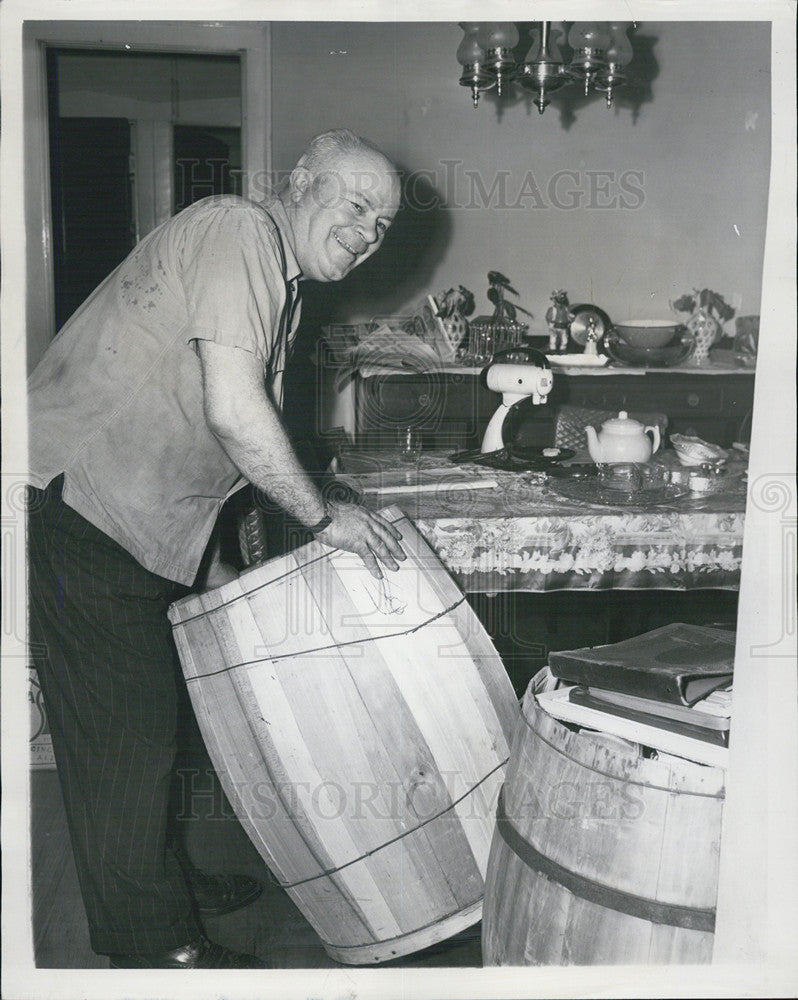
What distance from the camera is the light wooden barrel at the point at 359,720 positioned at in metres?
1.47


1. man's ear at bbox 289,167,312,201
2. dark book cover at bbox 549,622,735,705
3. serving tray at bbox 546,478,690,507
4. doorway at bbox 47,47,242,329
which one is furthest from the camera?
doorway at bbox 47,47,242,329

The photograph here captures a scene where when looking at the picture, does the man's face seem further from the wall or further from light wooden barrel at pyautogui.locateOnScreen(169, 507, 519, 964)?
the wall

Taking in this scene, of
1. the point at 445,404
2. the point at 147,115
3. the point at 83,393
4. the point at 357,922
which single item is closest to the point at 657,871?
the point at 357,922

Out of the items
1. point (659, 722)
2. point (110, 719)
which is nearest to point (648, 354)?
point (659, 722)

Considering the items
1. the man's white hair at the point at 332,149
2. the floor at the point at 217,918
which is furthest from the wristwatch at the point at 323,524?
the floor at the point at 217,918

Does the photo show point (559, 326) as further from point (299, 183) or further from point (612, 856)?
point (612, 856)

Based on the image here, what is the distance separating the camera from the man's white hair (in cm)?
166

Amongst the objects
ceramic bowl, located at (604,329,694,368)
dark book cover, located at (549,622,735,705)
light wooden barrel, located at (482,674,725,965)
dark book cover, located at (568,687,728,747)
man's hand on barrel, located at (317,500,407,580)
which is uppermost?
ceramic bowl, located at (604,329,694,368)

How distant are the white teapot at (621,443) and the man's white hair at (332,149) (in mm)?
998

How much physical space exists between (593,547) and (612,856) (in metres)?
0.87

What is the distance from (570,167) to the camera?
4.12m

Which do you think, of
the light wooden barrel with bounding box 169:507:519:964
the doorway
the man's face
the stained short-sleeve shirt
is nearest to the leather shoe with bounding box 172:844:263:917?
the light wooden barrel with bounding box 169:507:519:964

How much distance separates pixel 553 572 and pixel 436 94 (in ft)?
9.07

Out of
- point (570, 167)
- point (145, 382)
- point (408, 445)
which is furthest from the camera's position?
point (570, 167)
